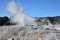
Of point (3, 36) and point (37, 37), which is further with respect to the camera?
point (3, 36)

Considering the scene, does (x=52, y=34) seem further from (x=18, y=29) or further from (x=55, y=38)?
(x=18, y=29)

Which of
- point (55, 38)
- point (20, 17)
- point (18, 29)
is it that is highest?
point (20, 17)

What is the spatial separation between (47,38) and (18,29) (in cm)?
209

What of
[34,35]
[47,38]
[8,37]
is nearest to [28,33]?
[34,35]

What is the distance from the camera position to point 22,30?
7.66 meters

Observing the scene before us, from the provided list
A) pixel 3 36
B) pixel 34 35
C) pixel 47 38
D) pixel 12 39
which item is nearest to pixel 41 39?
pixel 47 38

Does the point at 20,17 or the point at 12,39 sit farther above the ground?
the point at 20,17

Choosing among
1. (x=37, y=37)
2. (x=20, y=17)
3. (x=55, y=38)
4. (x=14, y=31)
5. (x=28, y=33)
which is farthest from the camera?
(x=20, y=17)

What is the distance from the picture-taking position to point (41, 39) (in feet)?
20.5

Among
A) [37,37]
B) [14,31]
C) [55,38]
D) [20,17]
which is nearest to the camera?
[55,38]

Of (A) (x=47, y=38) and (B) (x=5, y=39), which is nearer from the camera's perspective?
(A) (x=47, y=38)

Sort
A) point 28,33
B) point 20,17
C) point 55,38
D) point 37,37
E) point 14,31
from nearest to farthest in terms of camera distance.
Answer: point 55,38 → point 37,37 → point 28,33 → point 14,31 → point 20,17

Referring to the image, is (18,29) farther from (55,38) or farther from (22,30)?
(55,38)

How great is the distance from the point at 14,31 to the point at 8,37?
319mm
